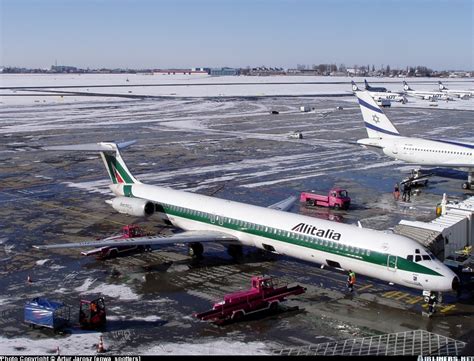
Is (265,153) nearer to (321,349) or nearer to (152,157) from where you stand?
(152,157)

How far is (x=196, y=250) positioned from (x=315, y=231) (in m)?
7.44

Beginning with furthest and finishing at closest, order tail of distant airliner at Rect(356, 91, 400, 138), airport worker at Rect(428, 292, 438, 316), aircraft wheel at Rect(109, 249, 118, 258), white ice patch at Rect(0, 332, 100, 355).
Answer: tail of distant airliner at Rect(356, 91, 400, 138) < aircraft wheel at Rect(109, 249, 118, 258) < airport worker at Rect(428, 292, 438, 316) < white ice patch at Rect(0, 332, 100, 355)

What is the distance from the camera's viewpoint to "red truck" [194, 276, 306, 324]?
21.1 metres

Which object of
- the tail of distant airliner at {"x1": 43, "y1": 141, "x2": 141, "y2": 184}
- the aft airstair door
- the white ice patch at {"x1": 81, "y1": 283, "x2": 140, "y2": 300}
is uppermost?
the tail of distant airliner at {"x1": 43, "y1": 141, "x2": 141, "y2": 184}

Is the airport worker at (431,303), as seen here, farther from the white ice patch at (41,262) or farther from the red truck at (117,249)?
the white ice patch at (41,262)

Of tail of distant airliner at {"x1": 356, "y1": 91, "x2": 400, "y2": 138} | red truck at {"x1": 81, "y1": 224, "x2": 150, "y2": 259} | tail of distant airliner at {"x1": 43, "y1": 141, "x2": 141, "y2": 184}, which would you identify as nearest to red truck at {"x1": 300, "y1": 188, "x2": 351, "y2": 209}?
tail of distant airliner at {"x1": 43, "y1": 141, "x2": 141, "y2": 184}

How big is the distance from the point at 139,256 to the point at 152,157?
31.2 meters

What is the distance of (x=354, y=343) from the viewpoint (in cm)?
1941

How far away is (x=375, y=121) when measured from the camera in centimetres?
5303

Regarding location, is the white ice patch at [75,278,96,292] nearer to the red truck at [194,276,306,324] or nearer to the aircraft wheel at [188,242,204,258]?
the aircraft wheel at [188,242,204,258]

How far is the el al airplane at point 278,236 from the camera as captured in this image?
71.6 feet

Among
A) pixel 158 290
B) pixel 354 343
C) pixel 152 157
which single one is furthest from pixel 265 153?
pixel 354 343

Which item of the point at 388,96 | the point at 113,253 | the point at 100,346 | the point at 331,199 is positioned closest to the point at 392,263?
the point at 100,346

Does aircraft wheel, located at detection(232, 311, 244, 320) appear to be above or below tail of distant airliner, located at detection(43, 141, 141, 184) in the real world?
below
